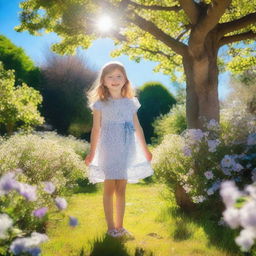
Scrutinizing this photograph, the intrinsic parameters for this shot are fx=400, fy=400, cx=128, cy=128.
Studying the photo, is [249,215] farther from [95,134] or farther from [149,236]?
[149,236]

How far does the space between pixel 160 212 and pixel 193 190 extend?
92cm

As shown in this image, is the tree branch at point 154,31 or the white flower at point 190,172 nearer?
the white flower at point 190,172

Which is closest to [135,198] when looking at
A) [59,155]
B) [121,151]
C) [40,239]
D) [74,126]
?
[59,155]

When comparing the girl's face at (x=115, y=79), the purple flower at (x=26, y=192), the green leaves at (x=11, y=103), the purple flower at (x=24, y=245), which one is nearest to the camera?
the purple flower at (x=24, y=245)

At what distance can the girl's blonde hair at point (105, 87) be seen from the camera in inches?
201

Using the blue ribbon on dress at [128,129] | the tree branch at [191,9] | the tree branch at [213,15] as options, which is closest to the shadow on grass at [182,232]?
the blue ribbon on dress at [128,129]

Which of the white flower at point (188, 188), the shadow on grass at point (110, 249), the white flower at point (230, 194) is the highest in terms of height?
the white flower at point (230, 194)

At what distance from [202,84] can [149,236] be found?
13.6 feet

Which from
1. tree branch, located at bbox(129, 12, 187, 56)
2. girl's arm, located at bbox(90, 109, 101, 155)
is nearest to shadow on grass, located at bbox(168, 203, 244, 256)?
girl's arm, located at bbox(90, 109, 101, 155)

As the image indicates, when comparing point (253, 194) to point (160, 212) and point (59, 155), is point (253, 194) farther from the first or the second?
point (59, 155)

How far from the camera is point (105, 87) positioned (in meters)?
5.25

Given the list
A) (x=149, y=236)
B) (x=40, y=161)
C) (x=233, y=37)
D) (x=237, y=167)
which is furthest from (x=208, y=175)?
(x=233, y=37)

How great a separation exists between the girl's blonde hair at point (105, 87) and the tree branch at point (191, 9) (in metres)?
2.93

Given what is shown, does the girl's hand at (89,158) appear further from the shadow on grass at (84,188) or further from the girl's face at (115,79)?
the shadow on grass at (84,188)
